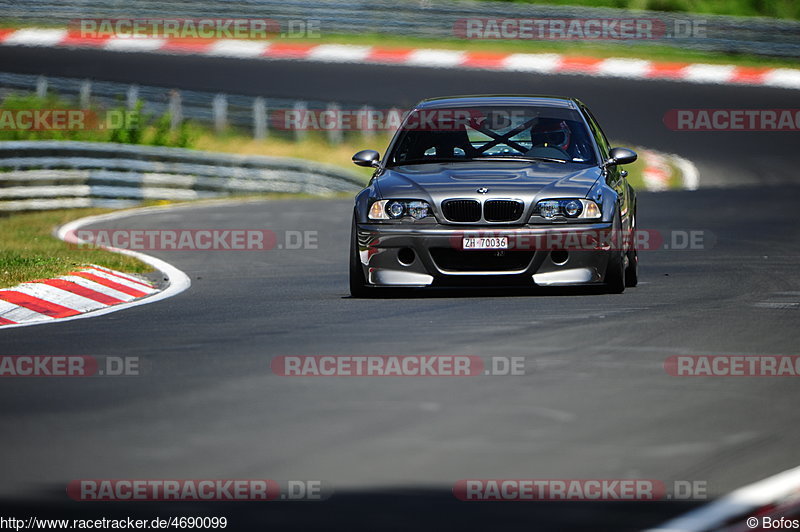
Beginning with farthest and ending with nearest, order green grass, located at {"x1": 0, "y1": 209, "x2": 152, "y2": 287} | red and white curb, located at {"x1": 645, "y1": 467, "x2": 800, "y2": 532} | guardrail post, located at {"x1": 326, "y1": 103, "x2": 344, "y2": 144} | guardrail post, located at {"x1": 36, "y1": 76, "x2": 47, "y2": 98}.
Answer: guardrail post, located at {"x1": 36, "y1": 76, "x2": 47, "y2": 98} < guardrail post, located at {"x1": 326, "y1": 103, "x2": 344, "y2": 144} < green grass, located at {"x1": 0, "y1": 209, "x2": 152, "y2": 287} < red and white curb, located at {"x1": 645, "y1": 467, "x2": 800, "y2": 532}

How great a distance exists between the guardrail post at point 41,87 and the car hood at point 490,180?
64.0 feet

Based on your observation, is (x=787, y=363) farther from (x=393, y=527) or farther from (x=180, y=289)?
(x=180, y=289)

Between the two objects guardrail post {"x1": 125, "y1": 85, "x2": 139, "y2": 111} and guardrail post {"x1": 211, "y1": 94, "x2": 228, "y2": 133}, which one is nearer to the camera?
guardrail post {"x1": 125, "y1": 85, "x2": 139, "y2": 111}

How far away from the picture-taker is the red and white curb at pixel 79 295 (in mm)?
11008

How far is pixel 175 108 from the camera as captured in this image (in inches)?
1200

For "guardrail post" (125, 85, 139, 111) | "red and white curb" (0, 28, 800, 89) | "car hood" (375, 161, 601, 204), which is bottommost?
"guardrail post" (125, 85, 139, 111)

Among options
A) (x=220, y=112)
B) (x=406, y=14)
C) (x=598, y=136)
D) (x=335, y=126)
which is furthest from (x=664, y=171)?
(x=598, y=136)

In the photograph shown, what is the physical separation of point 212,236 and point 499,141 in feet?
21.1

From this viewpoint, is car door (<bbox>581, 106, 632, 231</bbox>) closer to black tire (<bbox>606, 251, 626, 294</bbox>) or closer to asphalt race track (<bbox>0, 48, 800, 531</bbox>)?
black tire (<bbox>606, 251, 626, 294</bbox>)

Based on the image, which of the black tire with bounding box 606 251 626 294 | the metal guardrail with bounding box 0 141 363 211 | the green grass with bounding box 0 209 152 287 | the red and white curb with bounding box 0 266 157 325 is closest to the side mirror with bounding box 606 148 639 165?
the black tire with bounding box 606 251 626 294

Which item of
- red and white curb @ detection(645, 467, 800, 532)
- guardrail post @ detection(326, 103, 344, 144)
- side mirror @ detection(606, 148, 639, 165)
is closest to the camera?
red and white curb @ detection(645, 467, 800, 532)

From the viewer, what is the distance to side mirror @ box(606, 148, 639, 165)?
11.9m

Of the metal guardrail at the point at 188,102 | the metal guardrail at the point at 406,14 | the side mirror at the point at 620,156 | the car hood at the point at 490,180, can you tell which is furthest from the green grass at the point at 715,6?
the car hood at the point at 490,180

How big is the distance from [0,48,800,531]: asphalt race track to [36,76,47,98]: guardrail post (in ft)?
53.6
